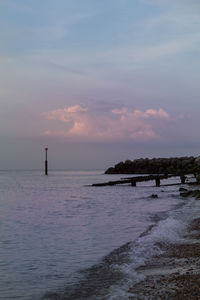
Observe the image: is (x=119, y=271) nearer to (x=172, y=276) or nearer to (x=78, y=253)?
(x=172, y=276)

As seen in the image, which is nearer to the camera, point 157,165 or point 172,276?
point 172,276

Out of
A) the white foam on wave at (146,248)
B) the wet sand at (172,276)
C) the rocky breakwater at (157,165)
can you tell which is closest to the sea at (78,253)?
the white foam on wave at (146,248)

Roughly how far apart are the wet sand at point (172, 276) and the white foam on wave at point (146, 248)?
16 centimetres

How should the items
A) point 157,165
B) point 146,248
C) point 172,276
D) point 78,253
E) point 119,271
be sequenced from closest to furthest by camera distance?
point 172,276 < point 119,271 < point 78,253 < point 146,248 < point 157,165

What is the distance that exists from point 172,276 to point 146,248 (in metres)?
2.91

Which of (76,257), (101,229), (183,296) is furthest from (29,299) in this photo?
(101,229)

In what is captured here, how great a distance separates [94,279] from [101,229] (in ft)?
18.7

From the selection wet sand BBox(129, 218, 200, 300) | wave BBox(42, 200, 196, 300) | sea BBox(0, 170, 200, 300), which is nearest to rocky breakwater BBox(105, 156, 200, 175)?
sea BBox(0, 170, 200, 300)

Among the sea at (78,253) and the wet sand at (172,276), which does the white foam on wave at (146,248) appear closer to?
the sea at (78,253)

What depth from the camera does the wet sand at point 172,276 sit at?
5.22m

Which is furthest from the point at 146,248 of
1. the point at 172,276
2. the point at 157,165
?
the point at 157,165

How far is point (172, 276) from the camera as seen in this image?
6.12 metres

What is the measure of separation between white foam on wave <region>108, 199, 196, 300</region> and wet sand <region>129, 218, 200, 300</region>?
16 cm

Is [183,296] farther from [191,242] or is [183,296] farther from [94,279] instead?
[191,242]
